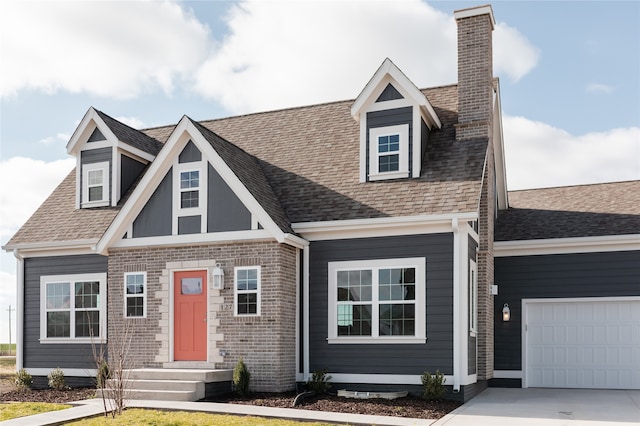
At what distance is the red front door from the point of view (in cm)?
1590

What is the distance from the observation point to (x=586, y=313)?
18000 mm

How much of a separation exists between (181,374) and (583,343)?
33.4 feet

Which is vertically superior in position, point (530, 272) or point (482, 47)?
point (482, 47)

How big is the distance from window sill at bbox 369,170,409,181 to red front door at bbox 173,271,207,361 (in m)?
4.51

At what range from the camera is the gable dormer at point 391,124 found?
16.2 meters

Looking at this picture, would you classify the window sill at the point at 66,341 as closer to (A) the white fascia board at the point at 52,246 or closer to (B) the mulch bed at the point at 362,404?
(A) the white fascia board at the point at 52,246

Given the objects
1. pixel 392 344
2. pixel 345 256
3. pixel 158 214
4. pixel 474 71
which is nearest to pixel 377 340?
pixel 392 344

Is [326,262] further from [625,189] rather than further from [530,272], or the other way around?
[625,189]

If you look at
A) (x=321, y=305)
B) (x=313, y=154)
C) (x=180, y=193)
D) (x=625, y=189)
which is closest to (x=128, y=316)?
(x=180, y=193)

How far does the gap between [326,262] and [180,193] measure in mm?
3772

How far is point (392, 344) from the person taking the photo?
15.0 m

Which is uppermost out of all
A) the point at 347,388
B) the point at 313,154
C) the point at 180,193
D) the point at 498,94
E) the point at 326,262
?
the point at 498,94

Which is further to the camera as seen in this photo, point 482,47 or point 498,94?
point 498,94

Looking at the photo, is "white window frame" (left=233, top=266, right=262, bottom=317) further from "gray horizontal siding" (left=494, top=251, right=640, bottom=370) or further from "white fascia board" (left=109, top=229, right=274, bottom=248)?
"gray horizontal siding" (left=494, top=251, right=640, bottom=370)
